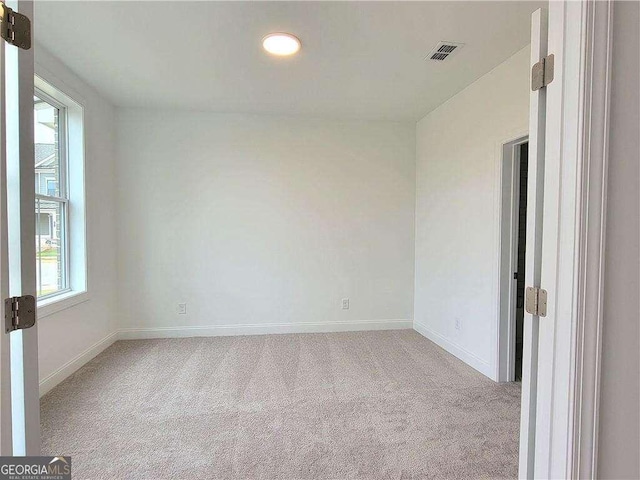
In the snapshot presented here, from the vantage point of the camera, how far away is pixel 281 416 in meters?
2.24

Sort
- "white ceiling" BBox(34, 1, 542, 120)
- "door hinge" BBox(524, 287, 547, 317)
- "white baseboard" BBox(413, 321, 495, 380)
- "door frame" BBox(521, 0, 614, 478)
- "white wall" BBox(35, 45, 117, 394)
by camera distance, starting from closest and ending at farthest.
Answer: "door frame" BBox(521, 0, 614, 478) < "door hinge" BBox(524, 287, 547, 317) < "white ceiling" BBox(34, 1, 542, 120) < "white wall" BBox(35, 45, 117, 394) < "white baseboard" BBox(413, 321, 495, 380)

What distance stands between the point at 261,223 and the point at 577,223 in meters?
3.42

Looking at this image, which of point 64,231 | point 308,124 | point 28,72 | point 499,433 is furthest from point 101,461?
point 308,124

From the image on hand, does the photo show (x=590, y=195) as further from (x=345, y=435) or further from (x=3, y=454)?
(x=345, y=435)

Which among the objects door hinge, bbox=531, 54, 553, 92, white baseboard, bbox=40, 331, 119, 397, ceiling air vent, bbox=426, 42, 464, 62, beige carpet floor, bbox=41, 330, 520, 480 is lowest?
beige carpet floor, bbox=41, 330, 520, 480

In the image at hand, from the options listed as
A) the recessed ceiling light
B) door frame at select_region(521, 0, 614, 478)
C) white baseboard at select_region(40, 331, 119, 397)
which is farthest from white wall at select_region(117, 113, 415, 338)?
door frame at select_region(521, 0, 614, 478)

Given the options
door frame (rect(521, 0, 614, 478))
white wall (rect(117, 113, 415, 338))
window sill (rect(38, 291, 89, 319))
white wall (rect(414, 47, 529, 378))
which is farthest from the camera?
white wall (rect(117, 113, 415, 338))

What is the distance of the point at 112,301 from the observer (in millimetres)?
3674

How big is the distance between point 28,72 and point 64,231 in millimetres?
2631

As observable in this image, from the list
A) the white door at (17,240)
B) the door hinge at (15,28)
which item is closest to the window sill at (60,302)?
the white door at (17,240)

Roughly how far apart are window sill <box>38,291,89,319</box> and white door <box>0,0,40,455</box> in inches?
77.3

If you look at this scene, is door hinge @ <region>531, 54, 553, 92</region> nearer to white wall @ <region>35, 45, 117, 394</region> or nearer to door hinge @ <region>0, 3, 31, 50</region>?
door hinge @ <region>0, 3, 31, 50</region>

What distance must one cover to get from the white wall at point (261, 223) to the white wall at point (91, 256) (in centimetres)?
18

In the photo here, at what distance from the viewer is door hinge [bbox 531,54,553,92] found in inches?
36.8
